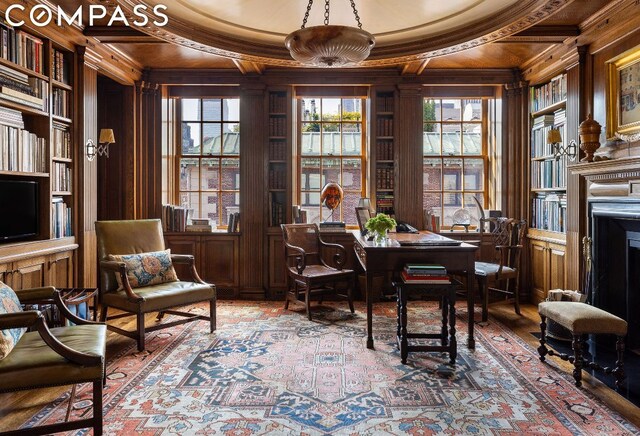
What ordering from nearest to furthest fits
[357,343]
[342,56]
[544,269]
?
[342,56] → [357,343] → [544,269]

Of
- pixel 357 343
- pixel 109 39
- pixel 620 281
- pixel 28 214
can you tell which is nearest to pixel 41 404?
pixel 28 214

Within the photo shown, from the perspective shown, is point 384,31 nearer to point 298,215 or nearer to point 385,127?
point 385,127

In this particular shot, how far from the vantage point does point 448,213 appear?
5723mm

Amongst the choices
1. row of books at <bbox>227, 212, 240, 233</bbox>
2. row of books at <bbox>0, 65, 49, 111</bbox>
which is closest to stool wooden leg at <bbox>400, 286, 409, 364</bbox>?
row of books at <bbox>227, 212, 240, 233</bbox>

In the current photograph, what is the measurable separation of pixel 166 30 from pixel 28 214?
6.76ft

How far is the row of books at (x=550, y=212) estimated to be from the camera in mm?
4652

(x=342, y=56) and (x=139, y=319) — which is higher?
(x=342, y=56)

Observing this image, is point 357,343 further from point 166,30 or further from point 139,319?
point 166,30

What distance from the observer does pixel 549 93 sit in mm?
4941

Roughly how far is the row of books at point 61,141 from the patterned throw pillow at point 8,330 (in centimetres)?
205

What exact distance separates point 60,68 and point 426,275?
12.6 ft

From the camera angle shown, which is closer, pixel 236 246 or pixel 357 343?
pixel 357 343

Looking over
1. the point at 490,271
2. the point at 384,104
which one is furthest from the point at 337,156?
the point at 490,271

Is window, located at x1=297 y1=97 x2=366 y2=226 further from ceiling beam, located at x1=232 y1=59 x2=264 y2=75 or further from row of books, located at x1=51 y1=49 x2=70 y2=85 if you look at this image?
row of books, located at x1=51 y1=49 x2=70 y2=85
